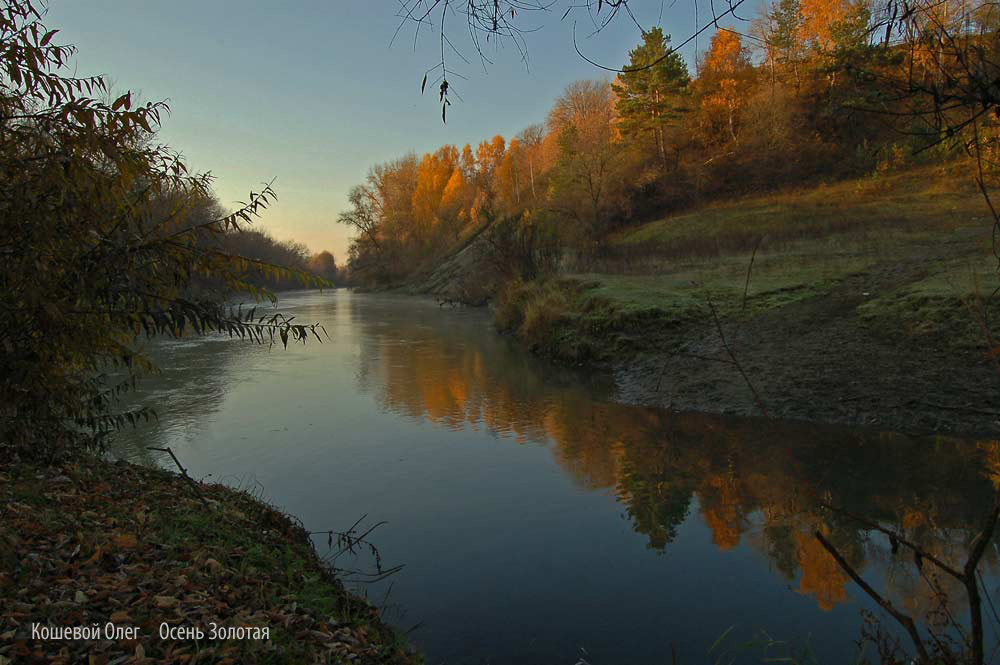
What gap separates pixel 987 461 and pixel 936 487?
3.60 ft

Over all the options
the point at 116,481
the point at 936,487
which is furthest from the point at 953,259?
the point at 116,481

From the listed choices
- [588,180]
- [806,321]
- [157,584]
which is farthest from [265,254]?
[157,584]

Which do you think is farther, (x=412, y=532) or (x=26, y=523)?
(x=412, y=532)

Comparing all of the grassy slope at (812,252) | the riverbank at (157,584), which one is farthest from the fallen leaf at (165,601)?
the grassy slope at (812,252)

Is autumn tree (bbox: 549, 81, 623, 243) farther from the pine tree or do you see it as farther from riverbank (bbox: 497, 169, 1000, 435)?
riverbank (bbox: 497, 169, 1000, 435)

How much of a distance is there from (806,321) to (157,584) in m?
11.7

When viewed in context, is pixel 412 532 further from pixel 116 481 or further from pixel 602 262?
pixel 602 262

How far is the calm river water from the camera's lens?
434cm

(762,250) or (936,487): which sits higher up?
(762,250)

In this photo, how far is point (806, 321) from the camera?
12086 mm

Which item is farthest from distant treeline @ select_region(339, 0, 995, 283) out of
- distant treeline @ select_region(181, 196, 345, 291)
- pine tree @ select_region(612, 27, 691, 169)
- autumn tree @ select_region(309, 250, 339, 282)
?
autumn tree @ select_region(309, 250, 339, 282)

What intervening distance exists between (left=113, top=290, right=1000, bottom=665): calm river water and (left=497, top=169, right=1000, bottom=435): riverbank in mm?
816

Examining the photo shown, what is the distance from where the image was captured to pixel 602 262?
24469 mm

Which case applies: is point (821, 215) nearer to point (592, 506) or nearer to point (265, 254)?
point (592, 506)
